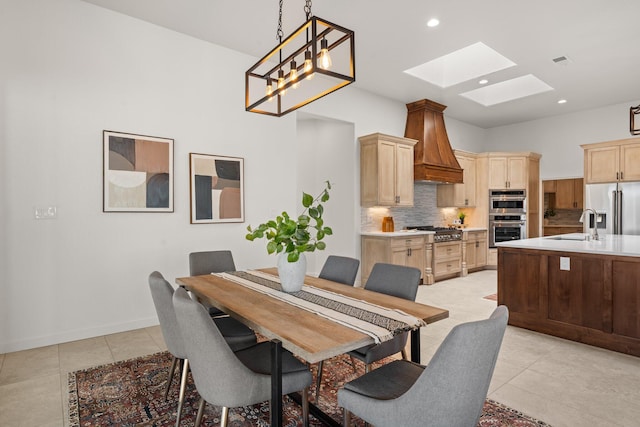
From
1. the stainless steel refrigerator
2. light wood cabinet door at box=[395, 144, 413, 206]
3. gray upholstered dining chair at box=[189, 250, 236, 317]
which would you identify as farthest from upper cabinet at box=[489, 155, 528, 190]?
gray upholstered dining chair at box=[189, 250, 236, 317]

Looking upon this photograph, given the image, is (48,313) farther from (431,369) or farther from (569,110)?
(569,110)

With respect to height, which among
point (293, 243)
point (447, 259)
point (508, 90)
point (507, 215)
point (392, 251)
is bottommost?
point (447, 259)

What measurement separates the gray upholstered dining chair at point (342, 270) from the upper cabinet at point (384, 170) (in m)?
2.89

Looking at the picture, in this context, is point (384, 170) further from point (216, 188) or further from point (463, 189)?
point (216, 188)

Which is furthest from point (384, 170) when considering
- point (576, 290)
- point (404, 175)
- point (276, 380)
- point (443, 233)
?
point (276, 380)

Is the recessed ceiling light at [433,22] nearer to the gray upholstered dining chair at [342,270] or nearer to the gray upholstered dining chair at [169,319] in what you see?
the gray upholstered dining chair at [342,270]

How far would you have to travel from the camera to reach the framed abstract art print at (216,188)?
160 inches

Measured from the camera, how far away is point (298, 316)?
172 centimetres

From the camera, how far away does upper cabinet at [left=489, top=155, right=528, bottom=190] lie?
23.5 ft

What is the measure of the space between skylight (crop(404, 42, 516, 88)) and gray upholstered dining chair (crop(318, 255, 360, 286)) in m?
3.40

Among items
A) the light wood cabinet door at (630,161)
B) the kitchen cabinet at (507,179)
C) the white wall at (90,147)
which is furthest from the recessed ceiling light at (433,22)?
the light wood cabinet door at (630,161)

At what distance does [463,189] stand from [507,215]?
39.4 inches

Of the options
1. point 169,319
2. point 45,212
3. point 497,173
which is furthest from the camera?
point 497,173

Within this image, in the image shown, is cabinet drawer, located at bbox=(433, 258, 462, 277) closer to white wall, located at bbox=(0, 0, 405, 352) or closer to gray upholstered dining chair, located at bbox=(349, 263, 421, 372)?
white wall, located at bbox=(0, 0, 405, 352)
